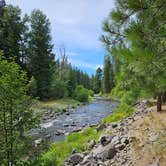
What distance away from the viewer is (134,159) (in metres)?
8.09

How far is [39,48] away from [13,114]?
33.2 metres

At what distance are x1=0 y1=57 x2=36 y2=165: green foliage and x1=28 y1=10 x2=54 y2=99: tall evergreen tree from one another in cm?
3176

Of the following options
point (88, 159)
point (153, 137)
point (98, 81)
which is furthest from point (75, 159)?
point (98, 81)

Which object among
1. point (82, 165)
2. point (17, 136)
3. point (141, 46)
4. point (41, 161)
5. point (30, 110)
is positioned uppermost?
point (141, 46)

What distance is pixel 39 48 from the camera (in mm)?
39000

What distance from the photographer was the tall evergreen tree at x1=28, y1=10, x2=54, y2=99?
38.5 meters

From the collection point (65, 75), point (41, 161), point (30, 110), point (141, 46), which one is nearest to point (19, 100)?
point (30, 110)

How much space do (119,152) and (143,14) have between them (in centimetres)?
487

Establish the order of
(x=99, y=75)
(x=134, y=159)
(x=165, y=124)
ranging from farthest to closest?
1. (x=99, y=75)
2. (x=165, y=124)
3. (x=134, y=159)

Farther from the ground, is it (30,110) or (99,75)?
(99,75)

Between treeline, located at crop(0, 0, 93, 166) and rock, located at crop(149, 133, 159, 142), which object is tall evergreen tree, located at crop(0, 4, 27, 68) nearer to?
treeline, located at crop(0, 0, 93, 166)

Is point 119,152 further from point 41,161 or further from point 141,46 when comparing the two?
point 141,46

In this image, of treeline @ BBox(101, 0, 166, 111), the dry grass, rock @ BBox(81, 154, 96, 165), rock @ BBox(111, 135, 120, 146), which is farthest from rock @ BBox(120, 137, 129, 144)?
treeline @ BBox(101, 0, 166, 111)

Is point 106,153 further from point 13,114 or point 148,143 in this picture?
point 13,114
